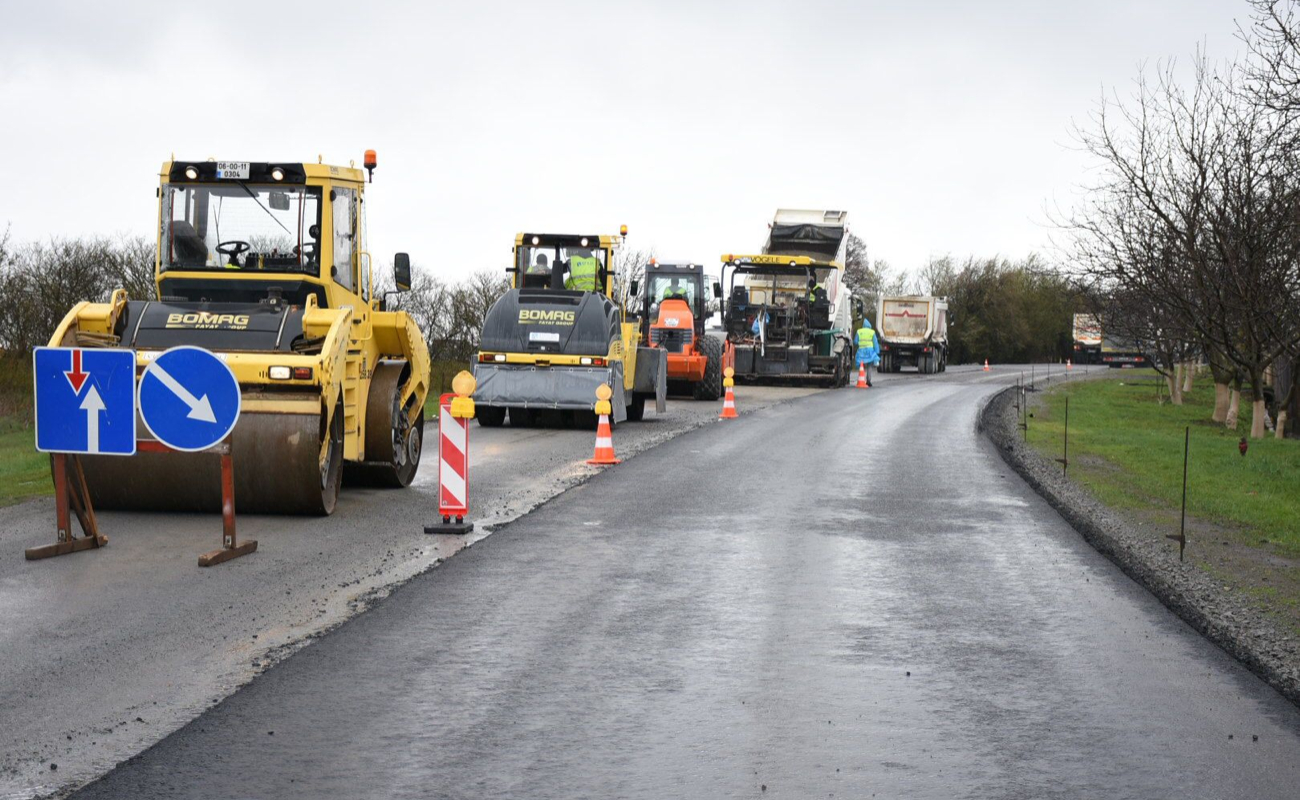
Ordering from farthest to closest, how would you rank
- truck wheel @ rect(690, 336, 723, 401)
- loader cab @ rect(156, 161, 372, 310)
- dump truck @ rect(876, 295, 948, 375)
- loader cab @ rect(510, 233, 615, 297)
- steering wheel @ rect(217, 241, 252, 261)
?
dump truck @ rect(876, 295, 948, 375)
truck wheel @ rect(690, 336, 723, 401)
loader cab @ rect(510, 233, 615, 297)
steering wheel @ rect(217, 241, 252, 261)
loader cab @ rect(156, 161, 372, 310)

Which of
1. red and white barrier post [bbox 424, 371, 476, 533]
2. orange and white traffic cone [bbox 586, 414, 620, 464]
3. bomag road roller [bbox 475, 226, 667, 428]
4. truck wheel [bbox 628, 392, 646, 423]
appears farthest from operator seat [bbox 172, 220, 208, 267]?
truck wheel [bbox 628, 392, 646, 423]

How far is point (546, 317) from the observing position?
21922 mm

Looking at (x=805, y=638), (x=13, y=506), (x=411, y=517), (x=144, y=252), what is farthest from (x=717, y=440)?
(x=144, y=252)

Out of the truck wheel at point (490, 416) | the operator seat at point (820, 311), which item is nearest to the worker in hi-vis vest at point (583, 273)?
the truck wheel at point (490, 416)

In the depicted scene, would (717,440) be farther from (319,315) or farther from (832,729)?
(832,729)

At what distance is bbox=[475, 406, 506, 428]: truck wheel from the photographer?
2252 cm

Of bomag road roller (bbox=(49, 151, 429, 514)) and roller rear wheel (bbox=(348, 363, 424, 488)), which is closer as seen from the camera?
bomag road roller (bbox=(49, 151, 429, 514))

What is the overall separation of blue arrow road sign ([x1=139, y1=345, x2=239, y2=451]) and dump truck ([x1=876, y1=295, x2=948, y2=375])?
4871 cm

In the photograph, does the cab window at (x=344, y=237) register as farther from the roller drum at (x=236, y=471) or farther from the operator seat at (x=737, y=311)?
the operator seat at (x=737, y=311)

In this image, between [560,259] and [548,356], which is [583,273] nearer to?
[560,259]

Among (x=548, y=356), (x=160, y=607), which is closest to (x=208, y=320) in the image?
(x=160, y=607)

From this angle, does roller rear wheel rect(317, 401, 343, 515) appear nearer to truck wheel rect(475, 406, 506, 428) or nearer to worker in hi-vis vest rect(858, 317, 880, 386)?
truck wheel rect(475, 406, 506, 428)

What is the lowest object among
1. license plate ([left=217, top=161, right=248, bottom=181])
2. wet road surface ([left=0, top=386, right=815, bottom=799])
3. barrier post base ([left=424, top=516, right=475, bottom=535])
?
wet road surface ([left=0, top=386, right=815, bottom=799])

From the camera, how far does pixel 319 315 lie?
12.2 m
